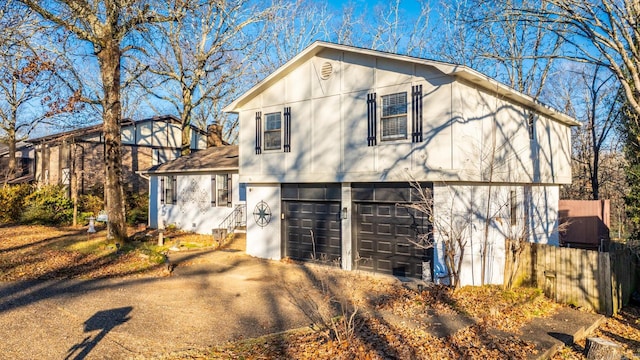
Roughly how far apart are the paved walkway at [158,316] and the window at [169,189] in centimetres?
1075

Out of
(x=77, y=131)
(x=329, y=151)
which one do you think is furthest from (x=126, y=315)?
(x=77, y=131)

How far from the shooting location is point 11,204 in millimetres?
22891

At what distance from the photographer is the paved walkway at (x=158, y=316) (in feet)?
21.7

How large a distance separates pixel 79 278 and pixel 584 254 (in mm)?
13012

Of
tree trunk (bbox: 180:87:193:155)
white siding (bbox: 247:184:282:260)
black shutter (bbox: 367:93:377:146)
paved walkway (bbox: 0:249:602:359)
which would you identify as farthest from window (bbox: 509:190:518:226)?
tree trunk (bbox: 180:87:193:155)

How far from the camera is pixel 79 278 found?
11352mm

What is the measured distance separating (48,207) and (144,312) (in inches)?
688

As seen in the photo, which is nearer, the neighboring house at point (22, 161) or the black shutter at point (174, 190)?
the black shutter at point (174, 190)

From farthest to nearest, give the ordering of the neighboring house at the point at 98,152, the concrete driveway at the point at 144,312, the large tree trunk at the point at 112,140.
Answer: the neighboring house at the point at 98,152, the large tree trunk at the point at 112,140, the concrete driveway at the point at 144,312

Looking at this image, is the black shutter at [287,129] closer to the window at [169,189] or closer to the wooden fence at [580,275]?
the wooden fence at [580,275]

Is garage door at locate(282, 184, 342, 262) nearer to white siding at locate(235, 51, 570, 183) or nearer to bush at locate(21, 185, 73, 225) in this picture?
white siding at locate(235, 51, 570, 183)

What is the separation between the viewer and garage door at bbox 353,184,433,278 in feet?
37.3

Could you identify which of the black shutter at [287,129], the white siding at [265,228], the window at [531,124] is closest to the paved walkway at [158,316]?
the white siding at [265,228]

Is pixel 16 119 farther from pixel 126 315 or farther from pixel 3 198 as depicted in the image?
pixel 126 315
